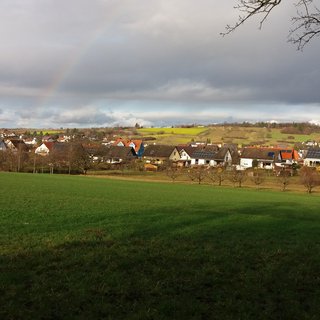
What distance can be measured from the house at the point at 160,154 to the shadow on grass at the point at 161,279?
108 meters

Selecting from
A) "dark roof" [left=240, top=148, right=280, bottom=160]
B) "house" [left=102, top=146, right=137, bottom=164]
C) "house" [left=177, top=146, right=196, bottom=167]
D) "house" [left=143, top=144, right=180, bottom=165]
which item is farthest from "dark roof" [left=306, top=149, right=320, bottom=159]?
"house" [left=102, top=146, right=137, bottom=164]

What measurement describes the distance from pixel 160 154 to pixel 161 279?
375 feet

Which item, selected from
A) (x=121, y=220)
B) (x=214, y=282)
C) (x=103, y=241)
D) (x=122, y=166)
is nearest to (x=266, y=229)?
(x=121, y=220)

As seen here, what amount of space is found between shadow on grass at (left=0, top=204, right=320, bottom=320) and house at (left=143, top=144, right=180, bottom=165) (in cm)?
10802

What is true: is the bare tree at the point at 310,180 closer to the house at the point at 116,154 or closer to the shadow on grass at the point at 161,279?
the shadow on grass at the point at 161,279

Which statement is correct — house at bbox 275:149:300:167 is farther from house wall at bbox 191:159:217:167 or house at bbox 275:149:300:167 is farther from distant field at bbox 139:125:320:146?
distant field at bbox 139:125:320:146

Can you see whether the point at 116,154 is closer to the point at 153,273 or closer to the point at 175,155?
the point at 175,155

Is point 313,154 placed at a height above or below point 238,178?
above

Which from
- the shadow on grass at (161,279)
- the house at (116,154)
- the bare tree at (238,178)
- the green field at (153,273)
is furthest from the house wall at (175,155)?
the shadow on grass at (161,279)

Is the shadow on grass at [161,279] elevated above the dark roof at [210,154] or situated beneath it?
situated beneath

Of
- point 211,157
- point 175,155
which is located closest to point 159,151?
point 175,155

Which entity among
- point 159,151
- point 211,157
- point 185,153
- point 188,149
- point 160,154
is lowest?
point 211,157

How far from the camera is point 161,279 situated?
789 cm

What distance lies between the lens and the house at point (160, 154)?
121062mm
